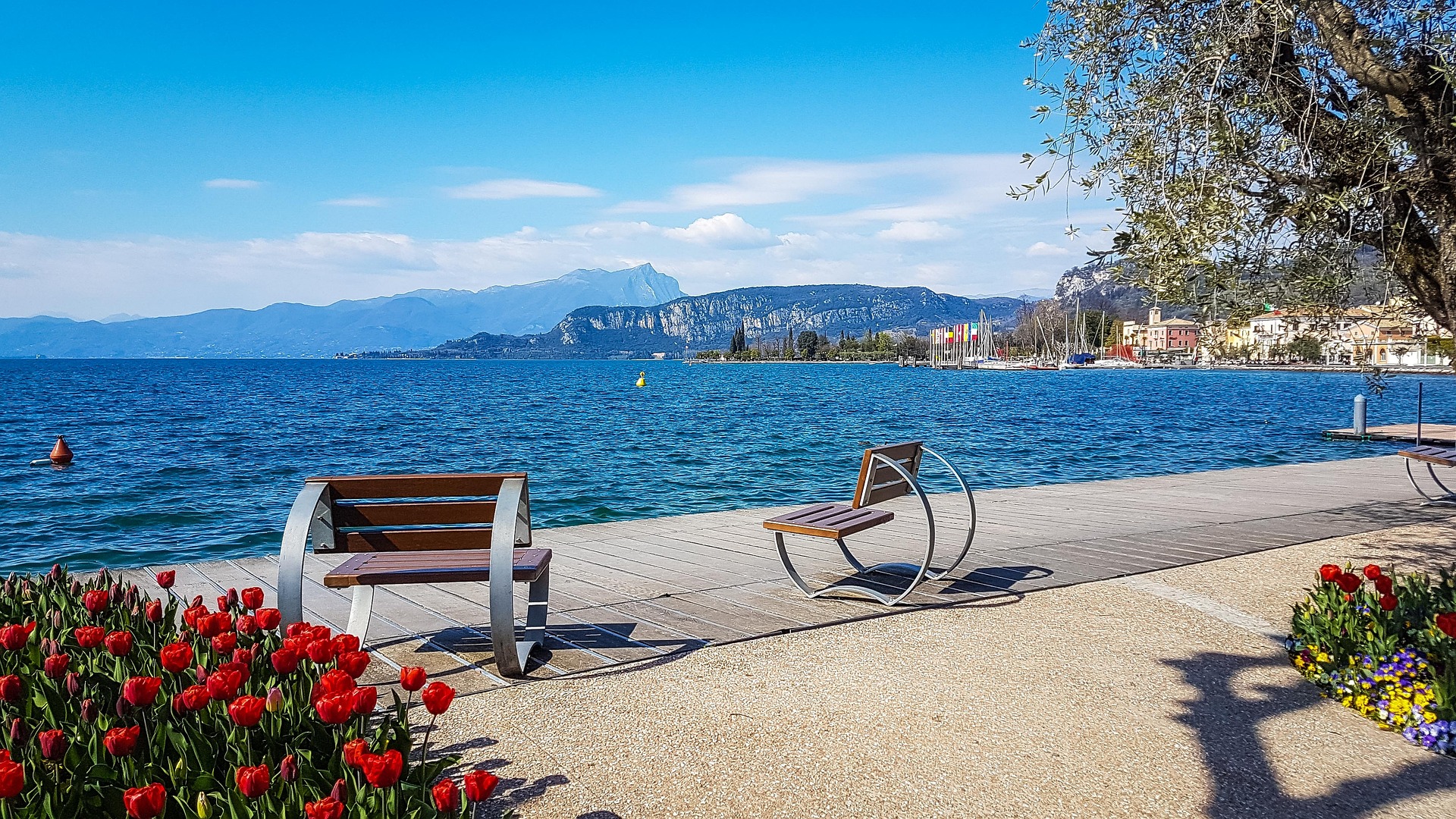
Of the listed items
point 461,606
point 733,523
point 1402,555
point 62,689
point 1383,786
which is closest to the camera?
point 62,689

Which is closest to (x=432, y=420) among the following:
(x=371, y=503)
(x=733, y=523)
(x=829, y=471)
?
(x=829, y=471)

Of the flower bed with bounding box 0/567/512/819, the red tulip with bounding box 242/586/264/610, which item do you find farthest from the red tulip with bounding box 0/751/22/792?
the red tulip with bounding box 242/586/264/610

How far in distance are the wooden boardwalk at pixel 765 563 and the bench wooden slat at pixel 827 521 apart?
521 mm

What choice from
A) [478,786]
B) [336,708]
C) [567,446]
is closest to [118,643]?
[336,708]

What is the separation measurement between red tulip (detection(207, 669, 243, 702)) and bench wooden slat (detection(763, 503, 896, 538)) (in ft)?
10.9

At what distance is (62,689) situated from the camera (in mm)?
3303

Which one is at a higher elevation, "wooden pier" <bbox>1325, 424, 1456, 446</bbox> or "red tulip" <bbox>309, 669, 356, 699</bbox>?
"red tulip" <bbox>309, 669, 356, 699</bbox>

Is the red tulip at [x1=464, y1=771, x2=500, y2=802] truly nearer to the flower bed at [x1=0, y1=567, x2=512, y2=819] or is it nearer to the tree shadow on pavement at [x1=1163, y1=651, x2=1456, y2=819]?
the flower bed at [x1=0, y1=567, x2=512, y2=819]

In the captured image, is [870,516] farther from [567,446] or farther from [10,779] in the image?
[567,446]

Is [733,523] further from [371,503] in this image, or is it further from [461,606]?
[371,503]

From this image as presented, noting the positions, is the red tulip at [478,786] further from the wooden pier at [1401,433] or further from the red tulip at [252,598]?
the wooden pier at [1401,433]

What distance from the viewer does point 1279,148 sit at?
584 centimetres

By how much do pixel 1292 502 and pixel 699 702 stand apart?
8649 mm

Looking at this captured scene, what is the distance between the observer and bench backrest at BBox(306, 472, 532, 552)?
4.89 meters
